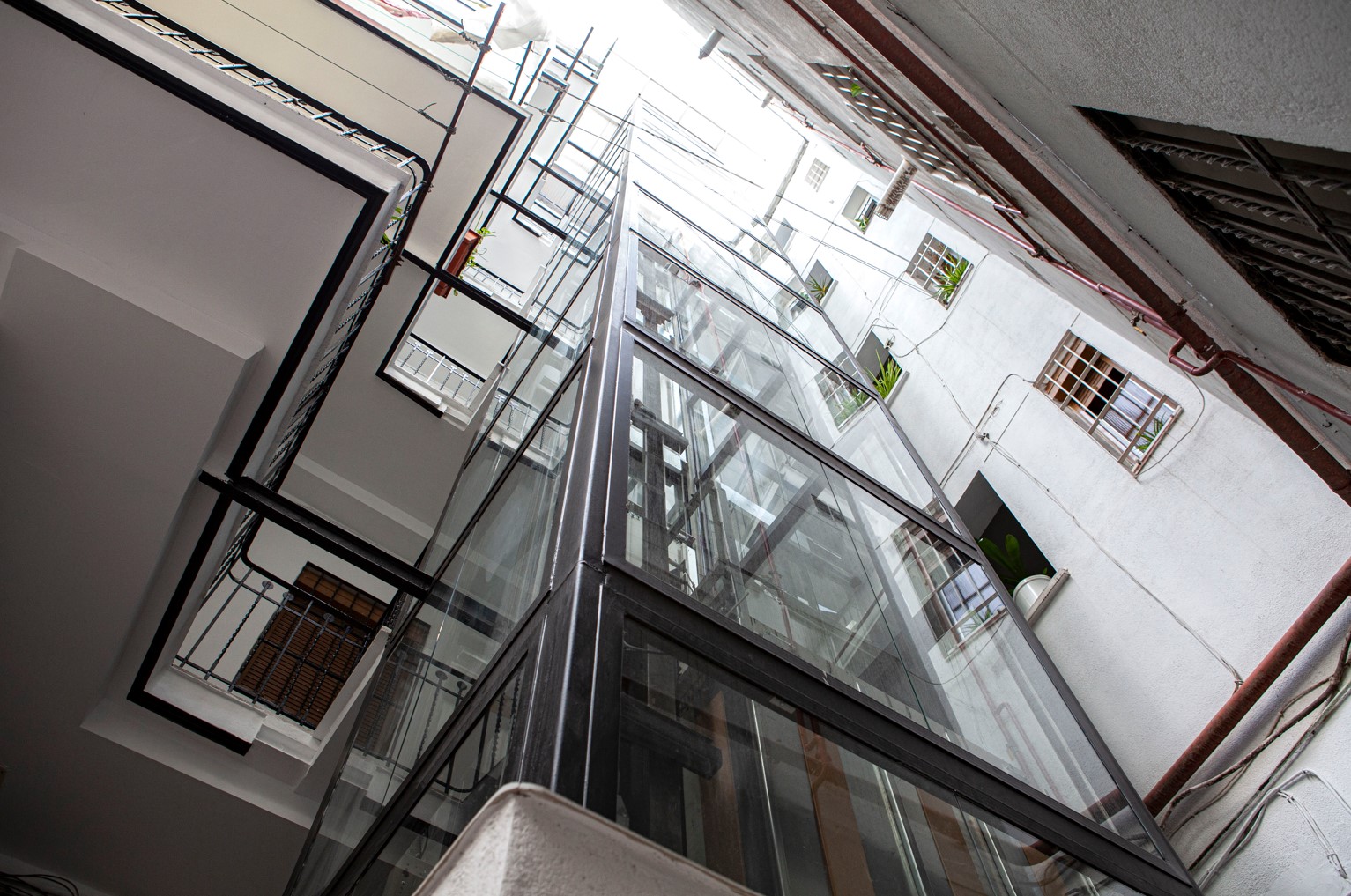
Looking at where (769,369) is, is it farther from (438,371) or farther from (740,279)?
(438,371)

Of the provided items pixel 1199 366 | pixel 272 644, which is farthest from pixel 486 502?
pixel 272 644

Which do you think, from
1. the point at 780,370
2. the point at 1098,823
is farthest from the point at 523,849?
the point at 780,370

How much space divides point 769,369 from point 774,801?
332 cm

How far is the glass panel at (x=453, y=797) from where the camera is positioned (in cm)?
180

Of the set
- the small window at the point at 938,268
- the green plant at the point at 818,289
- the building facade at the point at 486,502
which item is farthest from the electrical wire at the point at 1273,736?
the green plant at the point at 818,289

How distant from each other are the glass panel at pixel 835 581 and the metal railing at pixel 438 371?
210 inches

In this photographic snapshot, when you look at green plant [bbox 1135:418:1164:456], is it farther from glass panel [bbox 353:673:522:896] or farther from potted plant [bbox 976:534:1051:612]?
glass panel [bbox 353:673:522:896]

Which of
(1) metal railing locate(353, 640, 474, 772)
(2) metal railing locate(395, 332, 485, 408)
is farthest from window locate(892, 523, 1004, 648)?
(2) metal railing locate(395, 332, 485, 408)

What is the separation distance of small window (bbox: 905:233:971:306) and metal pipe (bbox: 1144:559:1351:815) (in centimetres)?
555

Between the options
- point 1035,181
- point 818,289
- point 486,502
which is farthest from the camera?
point 818,289

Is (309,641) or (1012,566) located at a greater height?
(1012,566)

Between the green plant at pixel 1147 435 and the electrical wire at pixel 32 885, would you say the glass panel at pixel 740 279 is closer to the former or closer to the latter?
the green plant at pixel 1147 435

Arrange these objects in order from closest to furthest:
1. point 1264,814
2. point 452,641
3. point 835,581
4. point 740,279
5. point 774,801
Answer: point 774,801 < point 835,581 < point 452,641 < point 1264,814 < point 740,279

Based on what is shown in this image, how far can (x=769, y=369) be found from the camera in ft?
16.0
